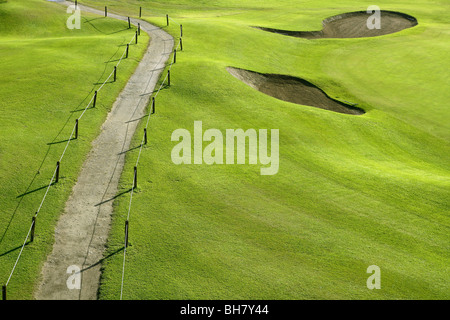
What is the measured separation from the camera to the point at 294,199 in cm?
2636

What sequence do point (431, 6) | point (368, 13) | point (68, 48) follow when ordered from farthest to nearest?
point (431, 6), point (368, 13), point (68, 48)

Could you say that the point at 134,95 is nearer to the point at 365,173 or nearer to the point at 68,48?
the point at 68,48

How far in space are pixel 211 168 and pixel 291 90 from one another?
20760 mm

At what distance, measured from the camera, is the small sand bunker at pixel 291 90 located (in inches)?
1746

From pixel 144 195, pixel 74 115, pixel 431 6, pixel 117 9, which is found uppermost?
pixel 431 6

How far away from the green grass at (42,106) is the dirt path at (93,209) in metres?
0.54

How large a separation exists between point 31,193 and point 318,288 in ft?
51.7

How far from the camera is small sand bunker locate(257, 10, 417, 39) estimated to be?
67.1 m

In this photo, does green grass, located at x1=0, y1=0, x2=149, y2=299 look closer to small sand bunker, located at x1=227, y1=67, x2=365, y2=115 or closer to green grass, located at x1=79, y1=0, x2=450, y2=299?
green grass, located at x1=79, y1=0, x2=450, y2=299

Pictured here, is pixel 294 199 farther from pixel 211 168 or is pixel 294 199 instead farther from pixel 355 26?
pixel 355 26

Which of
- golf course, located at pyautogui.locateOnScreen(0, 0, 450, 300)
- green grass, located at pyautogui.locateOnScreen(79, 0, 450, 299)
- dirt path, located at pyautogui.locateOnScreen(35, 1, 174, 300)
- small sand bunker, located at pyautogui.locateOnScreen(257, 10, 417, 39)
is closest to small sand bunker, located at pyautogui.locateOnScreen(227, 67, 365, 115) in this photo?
golf course, located at pyautogui.locateOnScreen(0, 0, 450, 300)

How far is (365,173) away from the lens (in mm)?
30609

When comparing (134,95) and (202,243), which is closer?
(202,243)
